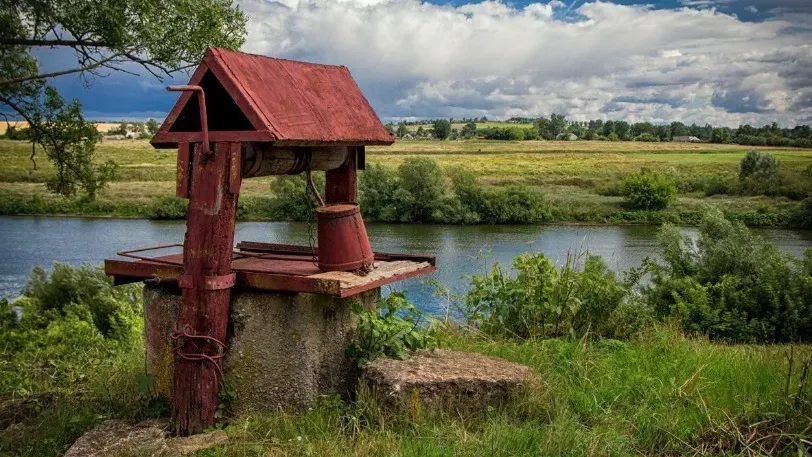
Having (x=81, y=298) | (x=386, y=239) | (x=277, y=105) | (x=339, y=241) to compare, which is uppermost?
(x=277, y=105)

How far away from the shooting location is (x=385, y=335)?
5.41 meters

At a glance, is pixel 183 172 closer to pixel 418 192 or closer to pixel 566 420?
pixel 566 420

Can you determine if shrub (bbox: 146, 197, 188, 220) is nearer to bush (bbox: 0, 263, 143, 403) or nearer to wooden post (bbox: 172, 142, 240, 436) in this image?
bush (bbox: 0, 263, 143, 403)

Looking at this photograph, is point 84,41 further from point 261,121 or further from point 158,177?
point 158,177

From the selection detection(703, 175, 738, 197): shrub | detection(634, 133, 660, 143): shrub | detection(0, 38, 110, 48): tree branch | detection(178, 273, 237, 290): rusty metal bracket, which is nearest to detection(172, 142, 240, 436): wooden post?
detection(178, 273, 237, 290): rusty metal bracket

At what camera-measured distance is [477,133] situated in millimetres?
92562

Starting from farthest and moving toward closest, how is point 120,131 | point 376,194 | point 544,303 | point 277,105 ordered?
point 120,131, point 376,194, point 544,303, point 277,105

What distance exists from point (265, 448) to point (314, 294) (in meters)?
1.07

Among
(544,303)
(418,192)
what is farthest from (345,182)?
(418,192)

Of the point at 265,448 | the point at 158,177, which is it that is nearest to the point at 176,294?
the point at 265,448

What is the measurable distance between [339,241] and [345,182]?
775mm

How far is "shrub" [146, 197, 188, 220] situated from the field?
1.31 m

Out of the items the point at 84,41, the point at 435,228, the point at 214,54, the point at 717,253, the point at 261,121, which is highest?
the point at 84,41

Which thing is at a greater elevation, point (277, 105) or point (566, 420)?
point (277, 105)
